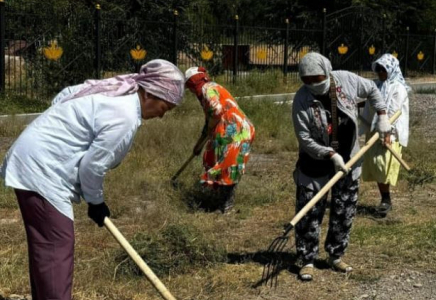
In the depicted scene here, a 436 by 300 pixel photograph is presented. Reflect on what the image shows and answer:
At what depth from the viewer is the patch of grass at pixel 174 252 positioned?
4.30m

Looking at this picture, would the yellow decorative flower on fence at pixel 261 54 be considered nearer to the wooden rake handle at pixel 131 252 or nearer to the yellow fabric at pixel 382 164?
the yellow fabric at pixel 382 164

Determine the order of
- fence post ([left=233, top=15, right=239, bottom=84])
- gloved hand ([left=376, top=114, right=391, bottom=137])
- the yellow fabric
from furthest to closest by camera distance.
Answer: fence post ([left=233, top=15, right=239, bottom=84]) → the yellow fabric → gloved hand ([left=376, top=114, right=391, bottom=137])

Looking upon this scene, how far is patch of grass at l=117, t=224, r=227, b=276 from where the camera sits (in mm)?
4305

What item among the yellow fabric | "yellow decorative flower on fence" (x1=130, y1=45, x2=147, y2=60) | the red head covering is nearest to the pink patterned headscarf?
the red head covering

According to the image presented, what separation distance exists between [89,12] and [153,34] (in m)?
1.74

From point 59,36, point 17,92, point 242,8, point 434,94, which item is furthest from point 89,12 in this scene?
point 242,8

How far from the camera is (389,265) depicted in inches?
181

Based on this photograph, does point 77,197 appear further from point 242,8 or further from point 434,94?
point 242,8

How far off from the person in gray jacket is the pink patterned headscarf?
53.3 inches

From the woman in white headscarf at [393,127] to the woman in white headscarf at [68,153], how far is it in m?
3.33

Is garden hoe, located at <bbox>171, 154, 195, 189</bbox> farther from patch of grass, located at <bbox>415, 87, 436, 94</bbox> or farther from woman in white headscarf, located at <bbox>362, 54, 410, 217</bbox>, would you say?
patch of grass, located at <bbox>415, 87, 436, 94</bbox>

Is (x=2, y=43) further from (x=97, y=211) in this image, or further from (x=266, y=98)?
(x=97, y=211)

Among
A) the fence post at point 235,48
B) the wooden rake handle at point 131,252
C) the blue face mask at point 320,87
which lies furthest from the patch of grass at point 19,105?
the wooden rake handle at point 131,252

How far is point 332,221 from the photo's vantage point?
4492 millimetres
